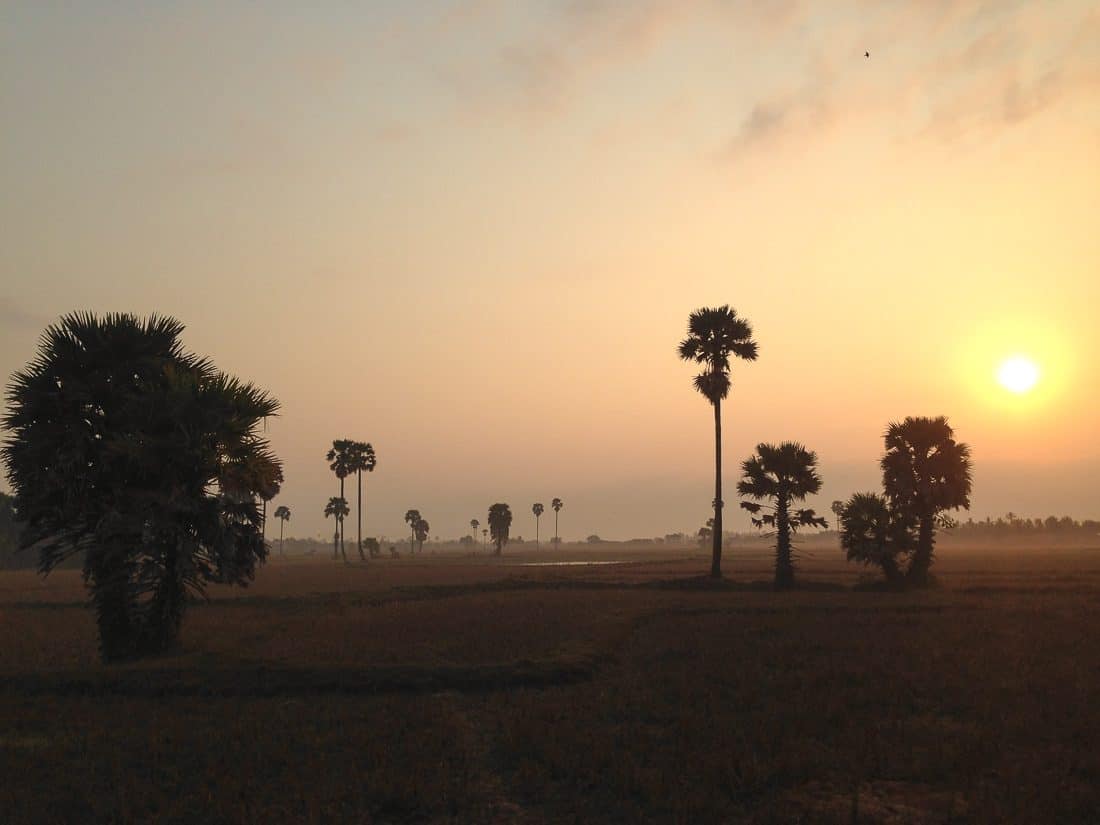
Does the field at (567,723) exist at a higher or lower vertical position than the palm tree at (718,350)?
lower

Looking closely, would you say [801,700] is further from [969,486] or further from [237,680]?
[969,486]

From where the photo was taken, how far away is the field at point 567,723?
1185 centimetres

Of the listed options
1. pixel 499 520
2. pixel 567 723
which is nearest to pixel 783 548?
pixel 567 723

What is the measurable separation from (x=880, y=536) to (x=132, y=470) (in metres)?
37.8

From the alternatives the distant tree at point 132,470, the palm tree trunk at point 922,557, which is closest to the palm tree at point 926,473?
the palm tree trunk at point 922,557

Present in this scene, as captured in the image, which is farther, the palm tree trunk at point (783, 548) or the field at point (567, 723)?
the palm tree trunk at point (783, 548)

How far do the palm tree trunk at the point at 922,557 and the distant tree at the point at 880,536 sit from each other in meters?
0.46

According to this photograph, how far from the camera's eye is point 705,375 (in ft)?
188

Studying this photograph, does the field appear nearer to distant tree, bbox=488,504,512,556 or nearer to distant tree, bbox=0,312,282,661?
distant tree, bbox=0,312,282,661

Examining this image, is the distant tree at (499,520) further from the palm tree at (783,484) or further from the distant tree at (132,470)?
the distant tree at (132,470)

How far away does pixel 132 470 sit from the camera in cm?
2248

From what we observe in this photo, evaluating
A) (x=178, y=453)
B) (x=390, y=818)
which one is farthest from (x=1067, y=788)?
(x=178, y=453)

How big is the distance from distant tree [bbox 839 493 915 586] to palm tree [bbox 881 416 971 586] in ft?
3.16

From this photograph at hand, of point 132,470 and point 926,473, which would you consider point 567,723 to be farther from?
point 926,473
